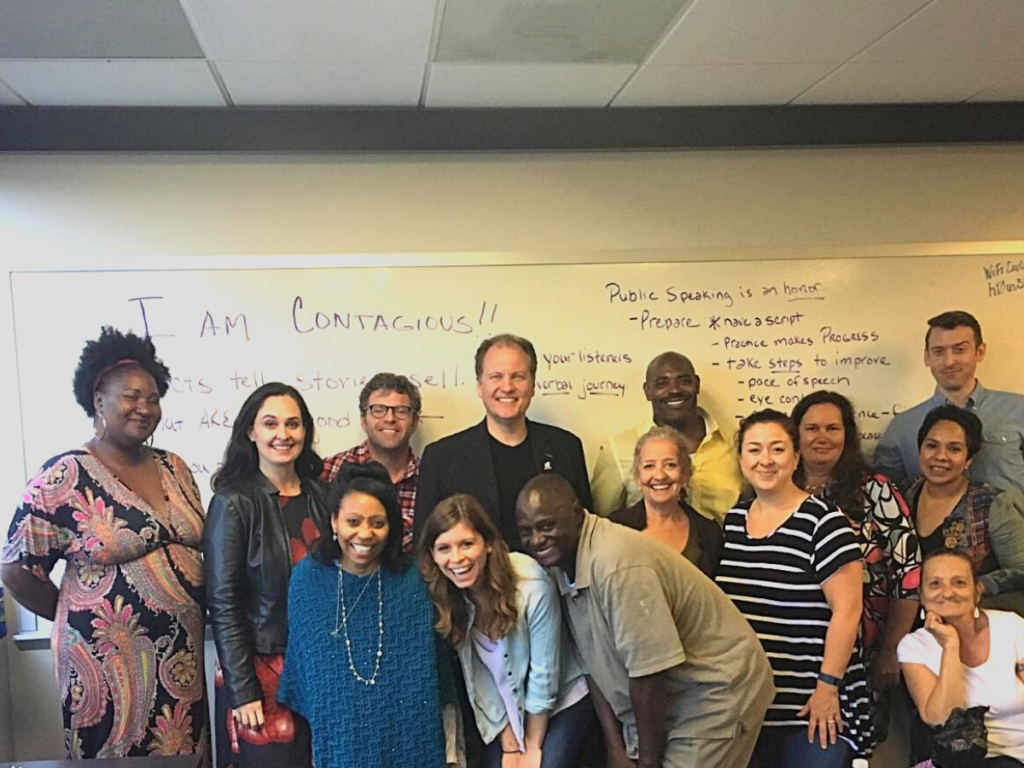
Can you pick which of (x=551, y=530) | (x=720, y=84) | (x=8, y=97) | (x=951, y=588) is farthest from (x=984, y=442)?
(x=8, y=97)

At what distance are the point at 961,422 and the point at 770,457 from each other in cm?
83

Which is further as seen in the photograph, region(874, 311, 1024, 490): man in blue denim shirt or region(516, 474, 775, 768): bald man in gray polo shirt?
region(874, 311, 1024, 490): man in blue denim shirt

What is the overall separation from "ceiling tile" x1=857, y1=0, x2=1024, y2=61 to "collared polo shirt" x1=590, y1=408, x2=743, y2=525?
1267mm

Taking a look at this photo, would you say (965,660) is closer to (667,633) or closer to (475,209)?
(667,633)

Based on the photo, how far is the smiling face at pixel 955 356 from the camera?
284 centimetres

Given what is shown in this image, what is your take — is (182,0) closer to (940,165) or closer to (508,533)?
(508,533)

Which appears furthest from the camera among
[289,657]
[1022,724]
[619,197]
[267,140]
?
[619,197]

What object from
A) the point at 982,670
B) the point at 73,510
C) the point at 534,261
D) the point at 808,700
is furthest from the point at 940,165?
the point at 73,510

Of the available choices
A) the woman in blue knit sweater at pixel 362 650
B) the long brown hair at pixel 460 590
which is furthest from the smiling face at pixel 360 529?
the long brown hair at pixel 460 590

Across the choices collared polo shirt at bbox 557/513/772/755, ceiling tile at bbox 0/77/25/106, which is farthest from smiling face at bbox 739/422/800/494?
ceiling tile at bbox 0/77/25/106

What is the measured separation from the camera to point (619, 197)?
3.02 meters

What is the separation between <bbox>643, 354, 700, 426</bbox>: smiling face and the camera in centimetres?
276

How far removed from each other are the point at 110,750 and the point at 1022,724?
252cm

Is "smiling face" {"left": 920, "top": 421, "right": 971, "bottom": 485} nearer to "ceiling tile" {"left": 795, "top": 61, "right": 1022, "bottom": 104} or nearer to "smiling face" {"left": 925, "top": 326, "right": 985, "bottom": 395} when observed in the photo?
"smiling face" {"left": 925, "top": 326, "right": 985, "bottom": 395}
